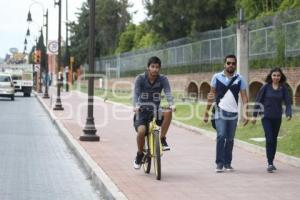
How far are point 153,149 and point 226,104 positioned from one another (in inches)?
60.9

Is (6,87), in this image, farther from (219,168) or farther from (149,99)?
(149,99)

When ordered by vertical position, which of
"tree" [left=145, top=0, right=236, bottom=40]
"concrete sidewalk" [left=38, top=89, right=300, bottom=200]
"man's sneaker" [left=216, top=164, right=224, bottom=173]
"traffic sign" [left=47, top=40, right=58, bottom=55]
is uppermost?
"tree" [left=145, top=0, right=236, bottom=40]

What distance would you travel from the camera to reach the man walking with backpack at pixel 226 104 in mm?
11484

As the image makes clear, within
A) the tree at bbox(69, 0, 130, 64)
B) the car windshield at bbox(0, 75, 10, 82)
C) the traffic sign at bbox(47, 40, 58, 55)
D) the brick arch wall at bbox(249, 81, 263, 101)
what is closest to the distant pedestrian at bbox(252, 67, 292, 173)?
the brick arch wall at bbox(249, 81, 263, 101)

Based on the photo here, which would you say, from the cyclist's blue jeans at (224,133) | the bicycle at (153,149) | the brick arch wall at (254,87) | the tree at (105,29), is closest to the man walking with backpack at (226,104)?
the cyclist's blue jeans at (224,133)

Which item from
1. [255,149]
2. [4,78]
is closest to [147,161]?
[255,149]

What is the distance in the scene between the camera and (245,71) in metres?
20.5

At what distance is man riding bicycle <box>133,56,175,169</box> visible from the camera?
10859mm

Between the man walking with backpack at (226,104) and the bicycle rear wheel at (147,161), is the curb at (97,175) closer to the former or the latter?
the bicycle rear wheel at (147,161)

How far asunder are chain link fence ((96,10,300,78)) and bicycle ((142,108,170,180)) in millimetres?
16542

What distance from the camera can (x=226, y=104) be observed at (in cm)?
1148

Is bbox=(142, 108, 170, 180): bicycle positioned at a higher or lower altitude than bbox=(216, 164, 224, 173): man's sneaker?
higher

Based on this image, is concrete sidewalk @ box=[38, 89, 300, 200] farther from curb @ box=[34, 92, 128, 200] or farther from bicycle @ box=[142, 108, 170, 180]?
bicycle @ box=[142, 108, 170, 180]

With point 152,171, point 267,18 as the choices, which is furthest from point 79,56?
point 152,171
